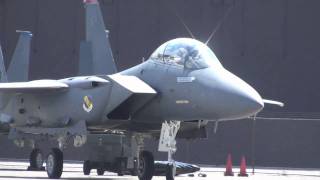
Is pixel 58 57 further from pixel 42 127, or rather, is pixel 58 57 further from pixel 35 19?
pixel 42 127

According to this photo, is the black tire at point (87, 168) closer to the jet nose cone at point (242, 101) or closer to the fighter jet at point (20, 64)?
the fighter jet at point (20, 64)

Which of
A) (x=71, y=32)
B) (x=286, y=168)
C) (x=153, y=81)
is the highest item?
(x=71, y=32)

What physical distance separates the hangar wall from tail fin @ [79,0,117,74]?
1695 centimetres

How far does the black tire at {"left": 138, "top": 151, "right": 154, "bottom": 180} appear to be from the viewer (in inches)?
740

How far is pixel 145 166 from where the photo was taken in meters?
18.9

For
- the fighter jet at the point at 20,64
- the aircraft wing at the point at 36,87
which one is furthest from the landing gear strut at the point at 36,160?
the aircraft wing at the point at 36,87

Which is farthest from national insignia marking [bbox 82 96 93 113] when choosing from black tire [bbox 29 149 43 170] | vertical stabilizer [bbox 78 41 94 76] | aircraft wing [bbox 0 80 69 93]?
black tire [bbox 29 149 43 170]

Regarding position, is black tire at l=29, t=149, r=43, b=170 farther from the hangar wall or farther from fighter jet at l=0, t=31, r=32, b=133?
the hangar wall

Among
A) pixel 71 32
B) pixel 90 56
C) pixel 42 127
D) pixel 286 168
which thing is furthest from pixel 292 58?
pixel 42 127

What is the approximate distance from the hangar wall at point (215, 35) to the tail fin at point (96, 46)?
17.0 metres

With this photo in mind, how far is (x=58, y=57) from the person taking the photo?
41438 mm

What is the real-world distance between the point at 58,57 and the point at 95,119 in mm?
22796

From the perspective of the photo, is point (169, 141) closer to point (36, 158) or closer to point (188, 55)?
point (188, 55)

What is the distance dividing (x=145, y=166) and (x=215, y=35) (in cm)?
2178
